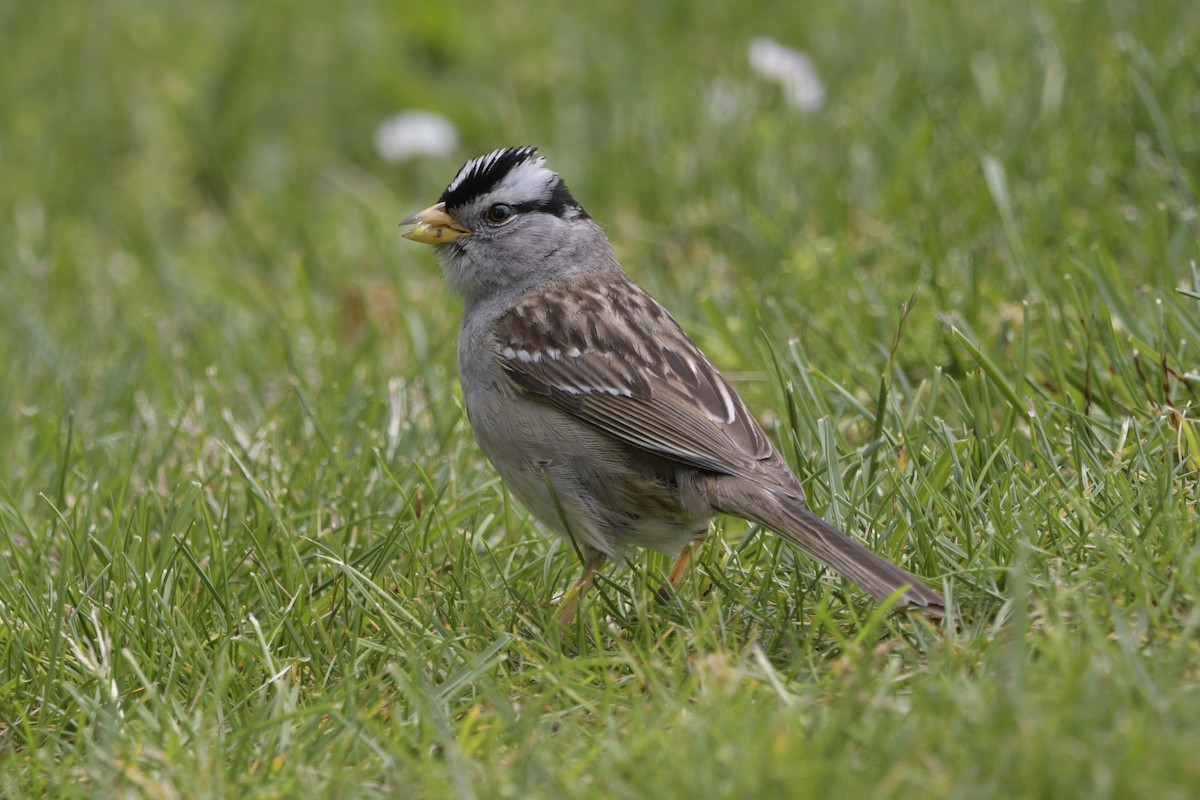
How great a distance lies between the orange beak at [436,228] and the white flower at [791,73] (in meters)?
2.59

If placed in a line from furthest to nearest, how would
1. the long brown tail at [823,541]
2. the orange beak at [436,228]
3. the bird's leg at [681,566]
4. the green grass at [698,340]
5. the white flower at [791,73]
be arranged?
the white flower at [791,73], the orange beak at [436,228], the bird's leg at [681,566], the long brown tail at [823,541], the green grass at [698,340]

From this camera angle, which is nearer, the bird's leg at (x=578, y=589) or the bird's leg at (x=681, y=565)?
the bird's leg at (x=578, y=589)

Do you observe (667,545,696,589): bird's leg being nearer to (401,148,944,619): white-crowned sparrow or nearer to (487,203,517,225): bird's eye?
(401,148,944,619): white-crowned sparrow

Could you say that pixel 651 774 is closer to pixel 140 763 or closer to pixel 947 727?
pixel 947 727

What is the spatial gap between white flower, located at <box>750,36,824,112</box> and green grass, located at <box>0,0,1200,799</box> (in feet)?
0.38

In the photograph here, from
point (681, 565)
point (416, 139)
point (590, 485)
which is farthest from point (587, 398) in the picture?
point (416, 139)

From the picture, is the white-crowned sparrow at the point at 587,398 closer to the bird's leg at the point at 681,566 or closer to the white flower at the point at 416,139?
the bird's leg at the point at 681,566

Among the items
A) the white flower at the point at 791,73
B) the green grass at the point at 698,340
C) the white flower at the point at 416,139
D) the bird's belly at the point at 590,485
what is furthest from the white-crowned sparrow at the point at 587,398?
the white flower at the point at 416,139

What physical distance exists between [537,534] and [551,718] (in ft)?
4.88

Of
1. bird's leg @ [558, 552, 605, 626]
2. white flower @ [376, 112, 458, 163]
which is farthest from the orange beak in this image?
white flower @ [376, 112, 458, 163]

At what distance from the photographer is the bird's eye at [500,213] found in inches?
199

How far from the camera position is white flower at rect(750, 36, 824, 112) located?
7.25 metres

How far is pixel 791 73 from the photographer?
24.2 ft

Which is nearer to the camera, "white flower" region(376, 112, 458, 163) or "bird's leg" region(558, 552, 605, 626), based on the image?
"bird's leg" region(558, 552, 605, 626)
